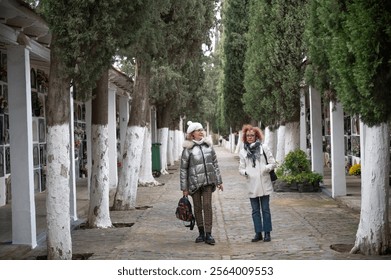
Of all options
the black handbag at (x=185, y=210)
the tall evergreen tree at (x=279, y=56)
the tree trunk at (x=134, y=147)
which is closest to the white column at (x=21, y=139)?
the black handbag at (x=185, y=210)

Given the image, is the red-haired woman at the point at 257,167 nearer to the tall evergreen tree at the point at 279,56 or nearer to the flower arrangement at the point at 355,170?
the tall evergreen tree at the point at 279,56

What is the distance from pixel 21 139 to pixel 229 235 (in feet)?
11.6

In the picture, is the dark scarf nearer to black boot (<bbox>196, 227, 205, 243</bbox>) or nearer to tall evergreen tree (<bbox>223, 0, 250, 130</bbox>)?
black boot (<bbox>196, 227, 205, 243</bbox>)

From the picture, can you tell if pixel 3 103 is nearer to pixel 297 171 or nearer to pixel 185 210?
pixel 185 210

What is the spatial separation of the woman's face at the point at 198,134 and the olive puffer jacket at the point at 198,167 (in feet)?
0.31

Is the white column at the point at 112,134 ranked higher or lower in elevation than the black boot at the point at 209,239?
higher

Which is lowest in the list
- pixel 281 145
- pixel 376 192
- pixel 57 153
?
pixel 376 192

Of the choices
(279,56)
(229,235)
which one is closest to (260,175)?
(229,235)

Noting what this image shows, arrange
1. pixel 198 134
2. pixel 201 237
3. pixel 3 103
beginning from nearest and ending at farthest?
pixel 198 134 → pixel 201 237 → pixel 3 103

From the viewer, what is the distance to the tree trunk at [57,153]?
729 cm

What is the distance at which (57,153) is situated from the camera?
290 inches

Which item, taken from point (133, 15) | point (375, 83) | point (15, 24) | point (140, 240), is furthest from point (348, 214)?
point (15, 24)

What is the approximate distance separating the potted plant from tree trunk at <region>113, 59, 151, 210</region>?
4920 millimetres

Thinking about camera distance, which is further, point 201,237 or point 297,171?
point 297,171
